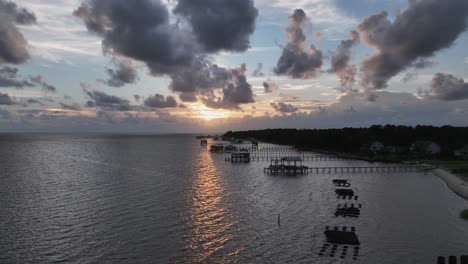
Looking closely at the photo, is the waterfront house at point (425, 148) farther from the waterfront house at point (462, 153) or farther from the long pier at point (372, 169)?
the long pier at point (372, 169)

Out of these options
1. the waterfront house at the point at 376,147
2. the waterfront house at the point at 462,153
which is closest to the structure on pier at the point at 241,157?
the waterfront house at the point at 376,147

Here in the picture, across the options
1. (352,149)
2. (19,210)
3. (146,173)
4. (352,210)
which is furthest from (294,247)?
(352,149)

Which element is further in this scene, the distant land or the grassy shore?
the distant land

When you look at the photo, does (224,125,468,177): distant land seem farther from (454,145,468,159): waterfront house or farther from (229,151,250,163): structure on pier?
(229,151,250,163): structure on pier

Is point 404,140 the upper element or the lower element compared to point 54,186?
upper

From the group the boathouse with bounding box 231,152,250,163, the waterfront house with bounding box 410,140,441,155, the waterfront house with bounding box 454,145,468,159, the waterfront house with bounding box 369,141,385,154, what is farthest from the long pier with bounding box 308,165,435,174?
the waterfront house with bounding box 369,141,385,154

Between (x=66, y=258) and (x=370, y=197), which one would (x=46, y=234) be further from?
(x=370, y=197)

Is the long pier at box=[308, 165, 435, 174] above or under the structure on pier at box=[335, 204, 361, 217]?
above
